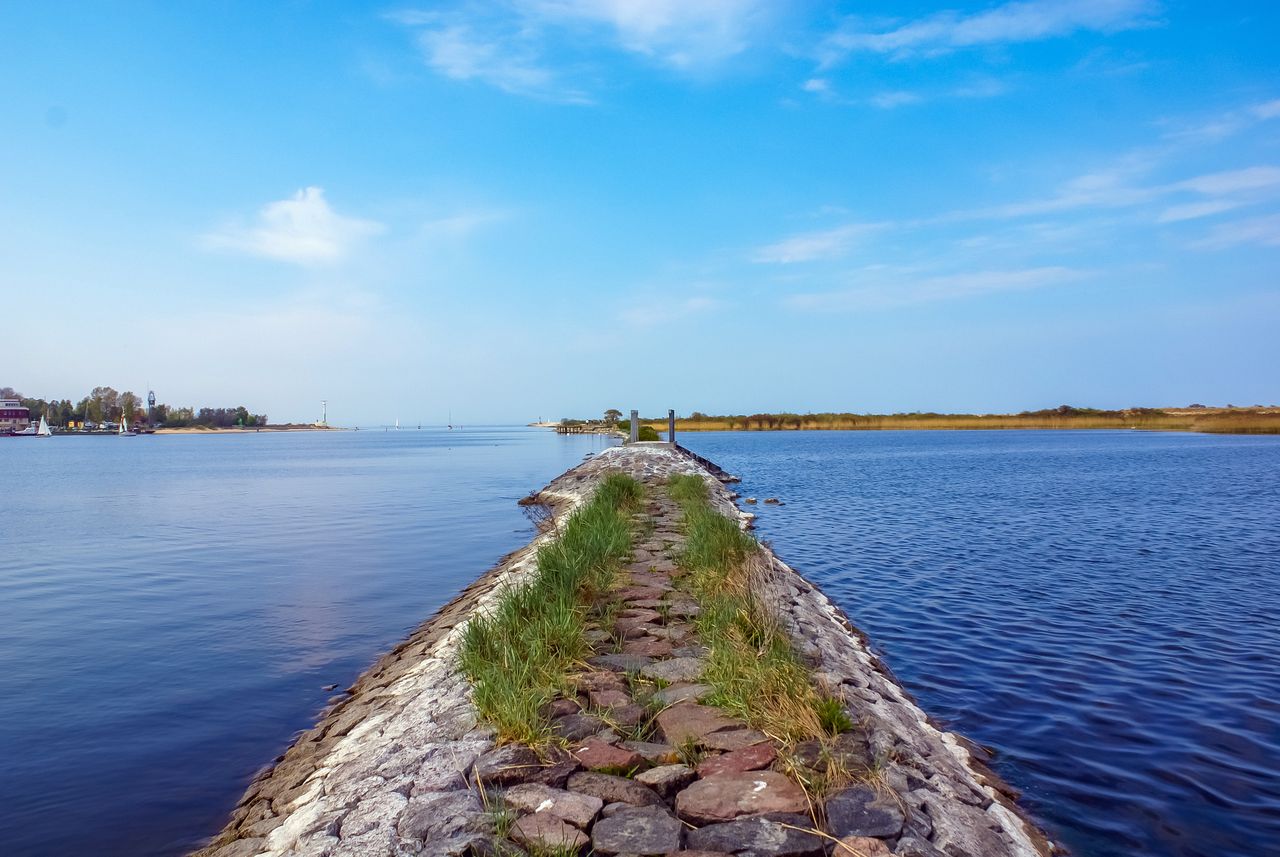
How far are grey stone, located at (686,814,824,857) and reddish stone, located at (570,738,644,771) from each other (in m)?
0.70

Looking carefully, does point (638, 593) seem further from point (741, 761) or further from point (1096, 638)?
point (1096, 638)

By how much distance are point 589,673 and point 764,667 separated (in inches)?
50.4

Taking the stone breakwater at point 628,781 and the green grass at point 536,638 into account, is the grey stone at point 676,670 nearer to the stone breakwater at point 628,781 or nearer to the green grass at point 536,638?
the stone breakwater at point 628,781

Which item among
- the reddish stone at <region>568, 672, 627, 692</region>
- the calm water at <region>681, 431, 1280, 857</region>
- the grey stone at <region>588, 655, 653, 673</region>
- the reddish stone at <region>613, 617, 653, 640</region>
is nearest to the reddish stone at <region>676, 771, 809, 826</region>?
the reddish stone at <region>568, 672, 627, 692</region>

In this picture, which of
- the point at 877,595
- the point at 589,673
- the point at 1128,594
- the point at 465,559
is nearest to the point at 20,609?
the point at 465,559

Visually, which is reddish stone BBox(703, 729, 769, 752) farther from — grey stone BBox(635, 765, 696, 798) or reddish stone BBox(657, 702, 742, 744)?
grey stone BBox(635, 765, 696, 798)

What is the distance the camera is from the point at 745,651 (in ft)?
17.9

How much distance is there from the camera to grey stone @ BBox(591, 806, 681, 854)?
3404 mm

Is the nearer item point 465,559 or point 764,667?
point 764,667

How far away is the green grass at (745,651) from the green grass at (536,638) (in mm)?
1016

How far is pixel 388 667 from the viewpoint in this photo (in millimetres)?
7730

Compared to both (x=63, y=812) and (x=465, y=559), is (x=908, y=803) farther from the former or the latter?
(x=465, y=559)

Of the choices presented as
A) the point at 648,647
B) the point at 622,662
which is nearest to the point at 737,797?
the point at 622,662

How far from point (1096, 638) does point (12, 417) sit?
18632 cm
